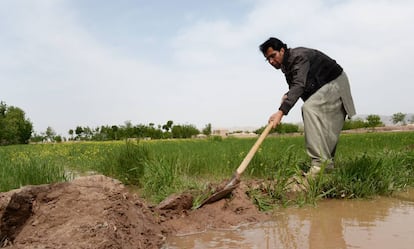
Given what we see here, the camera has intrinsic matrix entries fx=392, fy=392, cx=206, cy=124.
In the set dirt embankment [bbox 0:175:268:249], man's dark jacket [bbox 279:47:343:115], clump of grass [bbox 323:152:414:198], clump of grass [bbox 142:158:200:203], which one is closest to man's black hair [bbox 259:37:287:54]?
man's dark jacket [bbox 279:47:343:115]

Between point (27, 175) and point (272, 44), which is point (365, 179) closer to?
point (272, 44)

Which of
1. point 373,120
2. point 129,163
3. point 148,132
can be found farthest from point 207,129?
point 129,163

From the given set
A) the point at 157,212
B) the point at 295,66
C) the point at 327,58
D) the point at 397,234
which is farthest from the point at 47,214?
the point at 327,58

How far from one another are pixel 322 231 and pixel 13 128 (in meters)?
38.2

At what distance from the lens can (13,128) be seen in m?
36.1

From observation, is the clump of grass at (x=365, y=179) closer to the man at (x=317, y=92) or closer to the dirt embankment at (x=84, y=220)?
the man at (x=317, y=92)

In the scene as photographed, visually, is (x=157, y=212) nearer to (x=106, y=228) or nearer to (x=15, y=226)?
(x=106, y=228)

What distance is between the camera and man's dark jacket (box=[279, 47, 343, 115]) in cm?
397

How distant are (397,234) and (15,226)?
2.50 metres

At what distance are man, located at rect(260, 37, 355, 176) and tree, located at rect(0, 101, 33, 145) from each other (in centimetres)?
3536

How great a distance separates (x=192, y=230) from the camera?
9.56 ft

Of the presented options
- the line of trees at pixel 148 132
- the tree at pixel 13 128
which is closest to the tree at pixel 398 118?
the line of trees at pixel 148 132

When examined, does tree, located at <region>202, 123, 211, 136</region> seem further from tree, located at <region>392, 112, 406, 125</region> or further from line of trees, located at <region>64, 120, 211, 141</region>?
tree, located at <region>392, 112, 406, 125</region>

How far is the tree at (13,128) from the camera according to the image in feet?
115
